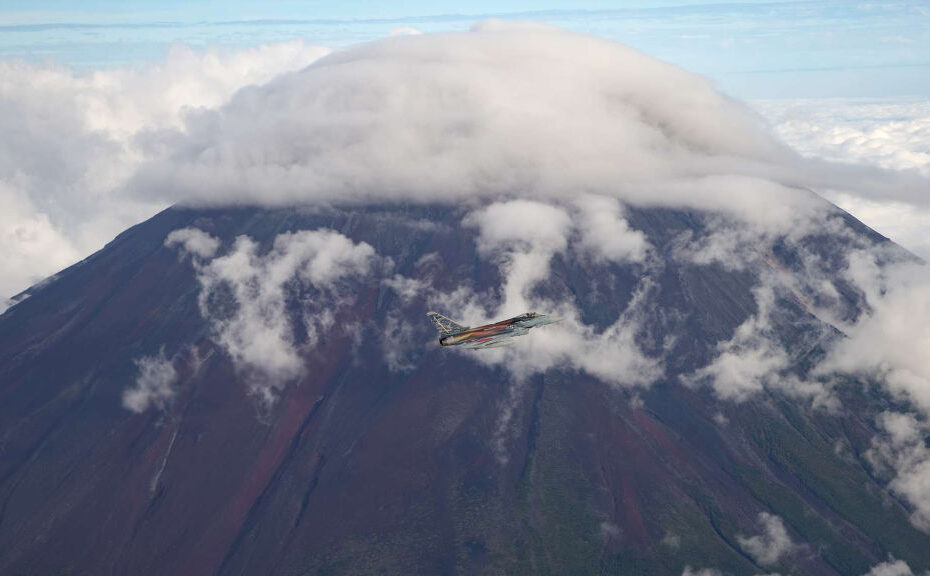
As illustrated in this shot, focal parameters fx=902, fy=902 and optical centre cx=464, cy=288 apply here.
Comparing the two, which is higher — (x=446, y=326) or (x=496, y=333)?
(x=496, y=333)

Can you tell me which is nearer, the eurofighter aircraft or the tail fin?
the eurofighter aircraft

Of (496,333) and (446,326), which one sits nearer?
(496,333)

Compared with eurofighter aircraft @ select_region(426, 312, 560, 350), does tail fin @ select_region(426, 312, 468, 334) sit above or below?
below

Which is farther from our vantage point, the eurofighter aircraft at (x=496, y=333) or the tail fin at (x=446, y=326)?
the tail fin at (x=446, y=326)

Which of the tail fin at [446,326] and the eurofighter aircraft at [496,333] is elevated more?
the eurofighter aircraft at [496,333]
